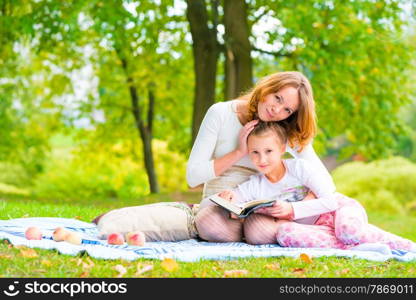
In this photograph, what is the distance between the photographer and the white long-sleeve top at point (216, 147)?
4777 millimetres

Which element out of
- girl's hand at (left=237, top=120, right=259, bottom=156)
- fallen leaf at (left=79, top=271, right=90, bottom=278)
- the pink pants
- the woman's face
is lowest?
the pink pants

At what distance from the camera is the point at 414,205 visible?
2078 centimetres

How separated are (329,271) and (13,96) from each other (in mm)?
14133

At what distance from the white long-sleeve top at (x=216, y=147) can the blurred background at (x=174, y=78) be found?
16.6ft

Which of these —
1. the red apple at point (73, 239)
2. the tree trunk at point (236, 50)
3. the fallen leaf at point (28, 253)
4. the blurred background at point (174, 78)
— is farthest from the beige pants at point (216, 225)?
the tree trunk at point (236, 50)

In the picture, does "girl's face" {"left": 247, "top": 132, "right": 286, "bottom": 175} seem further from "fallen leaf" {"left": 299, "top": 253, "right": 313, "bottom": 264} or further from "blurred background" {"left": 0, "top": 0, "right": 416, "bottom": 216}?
"blurred background" {"left": 0, "top": 0, "right": 416, "bottom": 216}

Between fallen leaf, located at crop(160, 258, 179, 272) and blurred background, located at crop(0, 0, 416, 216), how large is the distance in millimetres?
6516

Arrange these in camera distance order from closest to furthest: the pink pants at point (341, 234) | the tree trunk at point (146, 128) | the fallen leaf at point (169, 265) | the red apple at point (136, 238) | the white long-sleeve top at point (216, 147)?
the fallen leaf at point (169, 265)
the red apple at point (136, 238)
the pink pants at point (341, 234)
the white long-sleeve top at point (216, 147)
the tree trunk at point (146, 128)

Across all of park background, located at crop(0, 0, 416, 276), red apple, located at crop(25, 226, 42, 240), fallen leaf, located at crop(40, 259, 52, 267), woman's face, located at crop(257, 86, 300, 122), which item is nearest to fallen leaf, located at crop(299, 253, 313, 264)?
woman's face, located at crop(257, 86, 300, 122)

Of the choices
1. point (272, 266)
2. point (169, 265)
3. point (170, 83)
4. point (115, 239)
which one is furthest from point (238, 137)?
point (170, 83)

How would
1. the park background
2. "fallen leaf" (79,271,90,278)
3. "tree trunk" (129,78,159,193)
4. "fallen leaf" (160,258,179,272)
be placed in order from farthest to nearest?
"tree trunk" (129,78,159,193)
the park background
"fallen leaf" (160,258,179,272)
"fallen leaf" (79,271,90,278)

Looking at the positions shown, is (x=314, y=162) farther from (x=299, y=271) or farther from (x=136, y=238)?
(x=136, y=238)

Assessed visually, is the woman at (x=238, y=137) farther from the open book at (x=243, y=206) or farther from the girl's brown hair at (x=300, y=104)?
the open book at (x=243, y=206)

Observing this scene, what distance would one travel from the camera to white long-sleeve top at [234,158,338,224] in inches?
185
